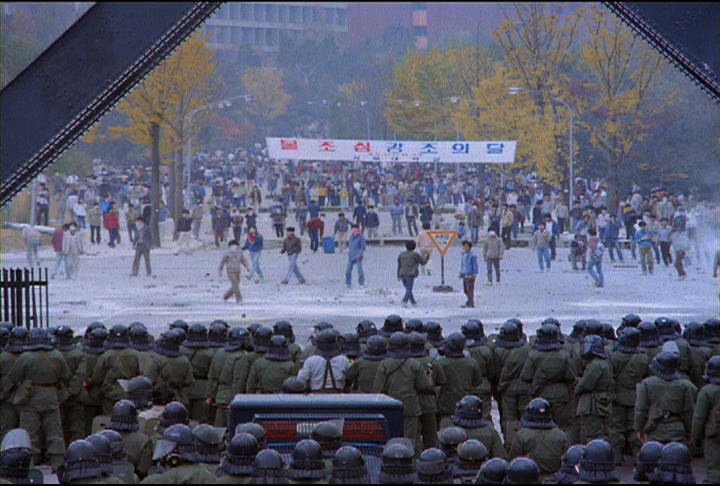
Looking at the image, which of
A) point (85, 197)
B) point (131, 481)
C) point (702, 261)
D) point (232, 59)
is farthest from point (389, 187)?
point (131, 481)

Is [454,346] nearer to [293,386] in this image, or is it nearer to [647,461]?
[293,386]

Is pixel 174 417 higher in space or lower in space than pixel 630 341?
lower

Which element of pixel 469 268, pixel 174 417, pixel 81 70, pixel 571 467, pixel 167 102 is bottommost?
pixel 571 467

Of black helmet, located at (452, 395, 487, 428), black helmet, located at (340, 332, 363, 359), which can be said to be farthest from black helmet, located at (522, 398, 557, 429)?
black helmet, located at (340, 332, 363, 359)

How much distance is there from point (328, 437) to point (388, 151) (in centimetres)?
3764

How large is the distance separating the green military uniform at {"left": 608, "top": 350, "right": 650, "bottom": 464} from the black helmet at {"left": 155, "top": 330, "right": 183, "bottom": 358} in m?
4.67

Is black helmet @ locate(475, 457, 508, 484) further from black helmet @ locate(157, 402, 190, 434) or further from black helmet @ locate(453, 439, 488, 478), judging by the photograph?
black helmet @ locate(157, 402, 190, 434)

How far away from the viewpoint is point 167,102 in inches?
1656

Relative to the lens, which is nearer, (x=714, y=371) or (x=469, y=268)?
(x=714, y=371)

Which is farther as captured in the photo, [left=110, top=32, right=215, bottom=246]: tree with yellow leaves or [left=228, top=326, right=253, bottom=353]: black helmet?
[left=110, top=32, right=215, bottom=246]: tree with yellow leaves

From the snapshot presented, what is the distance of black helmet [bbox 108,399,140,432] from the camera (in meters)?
9.71

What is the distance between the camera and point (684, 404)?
10969 mm

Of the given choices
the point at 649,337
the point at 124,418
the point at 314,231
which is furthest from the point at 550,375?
the point at 314,231

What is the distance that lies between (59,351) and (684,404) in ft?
21.2
